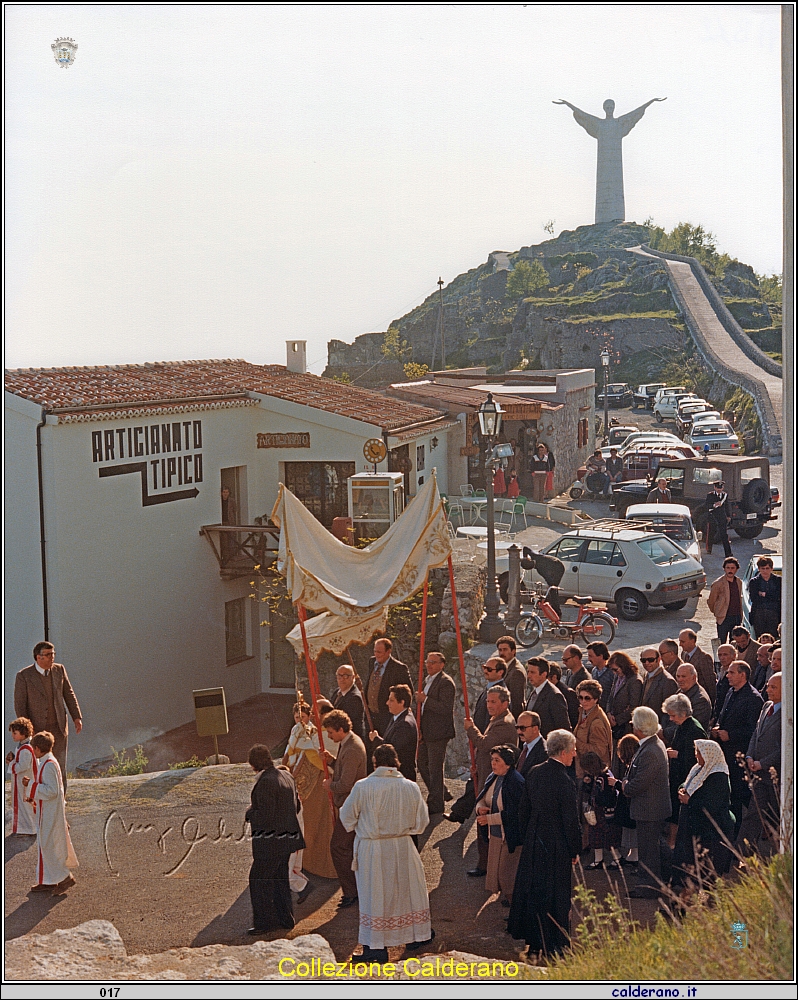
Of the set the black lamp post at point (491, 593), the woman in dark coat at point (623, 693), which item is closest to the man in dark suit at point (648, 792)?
the woman in dark coat at point (623, 693)

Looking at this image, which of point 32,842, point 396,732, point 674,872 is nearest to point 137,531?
point 32,842

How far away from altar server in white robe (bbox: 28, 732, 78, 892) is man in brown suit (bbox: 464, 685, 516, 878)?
8.96ft

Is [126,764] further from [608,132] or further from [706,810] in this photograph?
[608,132]

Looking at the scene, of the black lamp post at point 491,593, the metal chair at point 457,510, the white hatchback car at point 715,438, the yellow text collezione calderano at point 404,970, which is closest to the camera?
the yellow text collezione calderano at point 404,970

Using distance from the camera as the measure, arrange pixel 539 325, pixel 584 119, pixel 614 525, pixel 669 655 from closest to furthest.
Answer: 1. pixel 669 655
2. pixel 584 119
3. pixel 614 525
4. pixel 539 325

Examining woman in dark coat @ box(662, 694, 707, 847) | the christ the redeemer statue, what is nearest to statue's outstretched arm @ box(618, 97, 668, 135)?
the christ the redeemer statue

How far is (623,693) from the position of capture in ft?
23.4

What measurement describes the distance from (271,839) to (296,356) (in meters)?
7.21

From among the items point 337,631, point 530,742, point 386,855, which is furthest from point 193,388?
point 386,855

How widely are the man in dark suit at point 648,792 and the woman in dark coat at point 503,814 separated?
2.40ft

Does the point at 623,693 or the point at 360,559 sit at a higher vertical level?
the point at 360,559

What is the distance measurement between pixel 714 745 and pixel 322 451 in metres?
5.17

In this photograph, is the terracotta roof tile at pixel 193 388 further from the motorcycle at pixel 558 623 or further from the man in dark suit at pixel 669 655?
the man in dark suit at pixel 669 655

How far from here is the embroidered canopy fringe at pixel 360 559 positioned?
736cm
